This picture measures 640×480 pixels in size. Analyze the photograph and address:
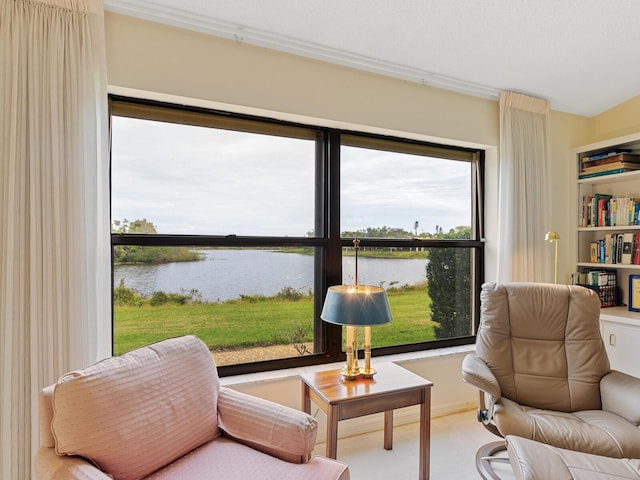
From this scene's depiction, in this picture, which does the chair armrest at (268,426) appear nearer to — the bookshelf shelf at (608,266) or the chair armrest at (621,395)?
the chair armrest at (621,395)

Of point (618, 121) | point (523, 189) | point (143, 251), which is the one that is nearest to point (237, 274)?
point (143, 251)

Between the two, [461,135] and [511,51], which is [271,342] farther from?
[511,51]

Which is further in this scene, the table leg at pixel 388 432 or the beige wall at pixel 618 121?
the beige wall at pixel 618 121

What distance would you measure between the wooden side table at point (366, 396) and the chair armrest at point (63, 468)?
3.05 feet

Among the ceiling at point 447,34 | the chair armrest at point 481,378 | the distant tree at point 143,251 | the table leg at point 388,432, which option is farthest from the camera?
the table leg at point 388,432

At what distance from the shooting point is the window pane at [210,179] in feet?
6.63

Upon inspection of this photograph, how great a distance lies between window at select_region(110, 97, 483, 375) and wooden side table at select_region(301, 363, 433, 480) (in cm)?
47

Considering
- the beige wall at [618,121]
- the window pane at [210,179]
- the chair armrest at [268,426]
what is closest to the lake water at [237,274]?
the window pane at [210,179]

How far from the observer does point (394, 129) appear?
2.47 meters

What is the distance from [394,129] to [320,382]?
168 cm

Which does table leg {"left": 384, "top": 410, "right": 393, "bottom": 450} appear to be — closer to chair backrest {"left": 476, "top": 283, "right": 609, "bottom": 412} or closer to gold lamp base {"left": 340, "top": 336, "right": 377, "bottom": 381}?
gold lamp base {"left": 340, "top": 336, "right": 377, "bottom": 381}

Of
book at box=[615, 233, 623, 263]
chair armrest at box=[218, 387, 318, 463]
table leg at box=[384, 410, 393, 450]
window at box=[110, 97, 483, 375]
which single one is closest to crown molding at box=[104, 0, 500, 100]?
window at box=[110, 97, 483, 375]

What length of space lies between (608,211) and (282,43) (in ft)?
9.68

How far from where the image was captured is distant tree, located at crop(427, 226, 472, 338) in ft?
9.37
